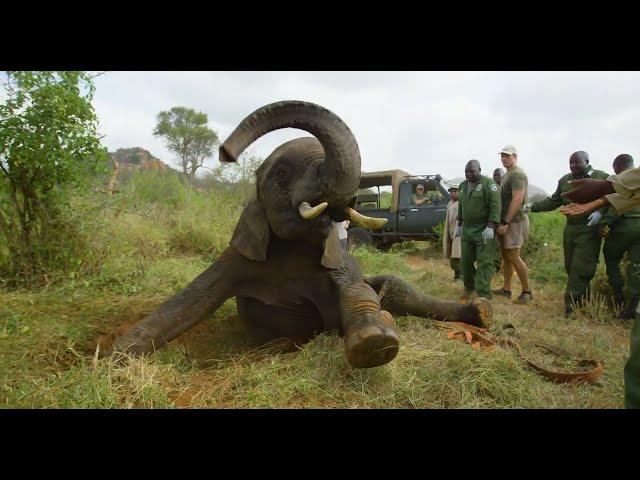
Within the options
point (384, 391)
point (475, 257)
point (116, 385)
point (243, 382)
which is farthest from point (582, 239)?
point (116, 385)

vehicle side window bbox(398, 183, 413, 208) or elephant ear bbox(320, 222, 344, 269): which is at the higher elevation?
vehicle side window bbox(398, 183, 413, 208)

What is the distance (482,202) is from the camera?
7082 mm

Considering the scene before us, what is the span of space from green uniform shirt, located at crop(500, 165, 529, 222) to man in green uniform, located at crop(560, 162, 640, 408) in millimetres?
4289

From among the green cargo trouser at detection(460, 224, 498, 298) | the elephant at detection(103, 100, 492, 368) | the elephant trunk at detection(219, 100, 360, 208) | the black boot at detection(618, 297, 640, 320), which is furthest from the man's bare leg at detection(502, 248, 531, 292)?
the elephant trunk at detection(219, 100, 360, 208)

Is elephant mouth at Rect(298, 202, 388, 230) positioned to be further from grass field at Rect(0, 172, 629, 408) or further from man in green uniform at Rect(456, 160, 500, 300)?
man in green uniform at Rect(456, 160, 500, 300)

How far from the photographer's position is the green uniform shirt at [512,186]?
7355 millimetres

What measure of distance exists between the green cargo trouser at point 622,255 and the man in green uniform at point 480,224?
157 centimetres

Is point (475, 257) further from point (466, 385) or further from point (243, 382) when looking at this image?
point (243, 382)

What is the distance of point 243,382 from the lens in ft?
10.3

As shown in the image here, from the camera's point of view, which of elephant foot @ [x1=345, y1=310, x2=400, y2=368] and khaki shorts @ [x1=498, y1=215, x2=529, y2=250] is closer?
elephant foot @ [x1=345, y1=310, x2=400, y2=368]

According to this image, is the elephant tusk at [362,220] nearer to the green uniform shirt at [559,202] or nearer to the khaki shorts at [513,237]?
the green uniform shirt at [559,202]

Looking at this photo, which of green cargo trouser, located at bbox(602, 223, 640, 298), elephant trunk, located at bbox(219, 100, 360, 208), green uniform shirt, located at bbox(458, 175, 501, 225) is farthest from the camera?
green uniform shirt, located at bbox(458, 175, 501, 225)

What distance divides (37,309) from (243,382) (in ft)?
8.97

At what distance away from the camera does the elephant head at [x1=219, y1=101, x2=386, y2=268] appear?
313cm
